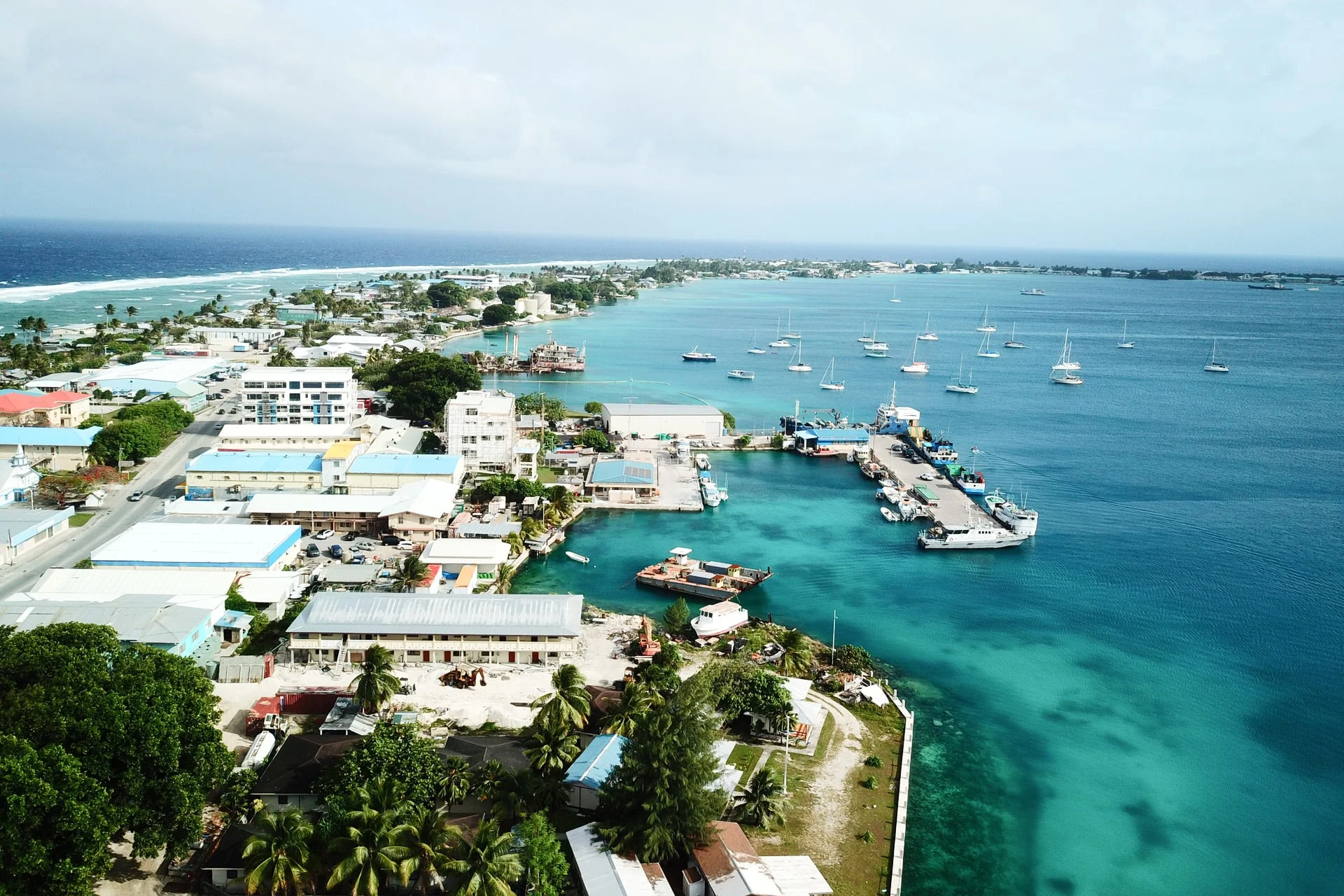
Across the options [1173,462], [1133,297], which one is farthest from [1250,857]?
[1133,297]

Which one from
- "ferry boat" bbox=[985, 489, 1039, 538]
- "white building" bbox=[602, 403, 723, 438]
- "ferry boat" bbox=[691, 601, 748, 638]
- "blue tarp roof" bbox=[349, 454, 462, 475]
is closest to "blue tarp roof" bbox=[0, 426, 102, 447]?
"blue tarp roof" bbox=[349, 454, 462, 475]

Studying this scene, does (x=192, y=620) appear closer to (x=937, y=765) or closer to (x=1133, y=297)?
(x=937, y=765)

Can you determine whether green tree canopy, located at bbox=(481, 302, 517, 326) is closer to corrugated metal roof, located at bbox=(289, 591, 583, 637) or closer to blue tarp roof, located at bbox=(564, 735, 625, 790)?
corrugated metal roof, located at bbox=(289, 591, 583, 637)

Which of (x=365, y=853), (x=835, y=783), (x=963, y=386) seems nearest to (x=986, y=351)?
(x=963, y=386)

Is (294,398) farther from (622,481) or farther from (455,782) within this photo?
(455,782)

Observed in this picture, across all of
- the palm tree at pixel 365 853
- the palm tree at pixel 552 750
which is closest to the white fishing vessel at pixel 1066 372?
the palm tree at pixel 552 750
